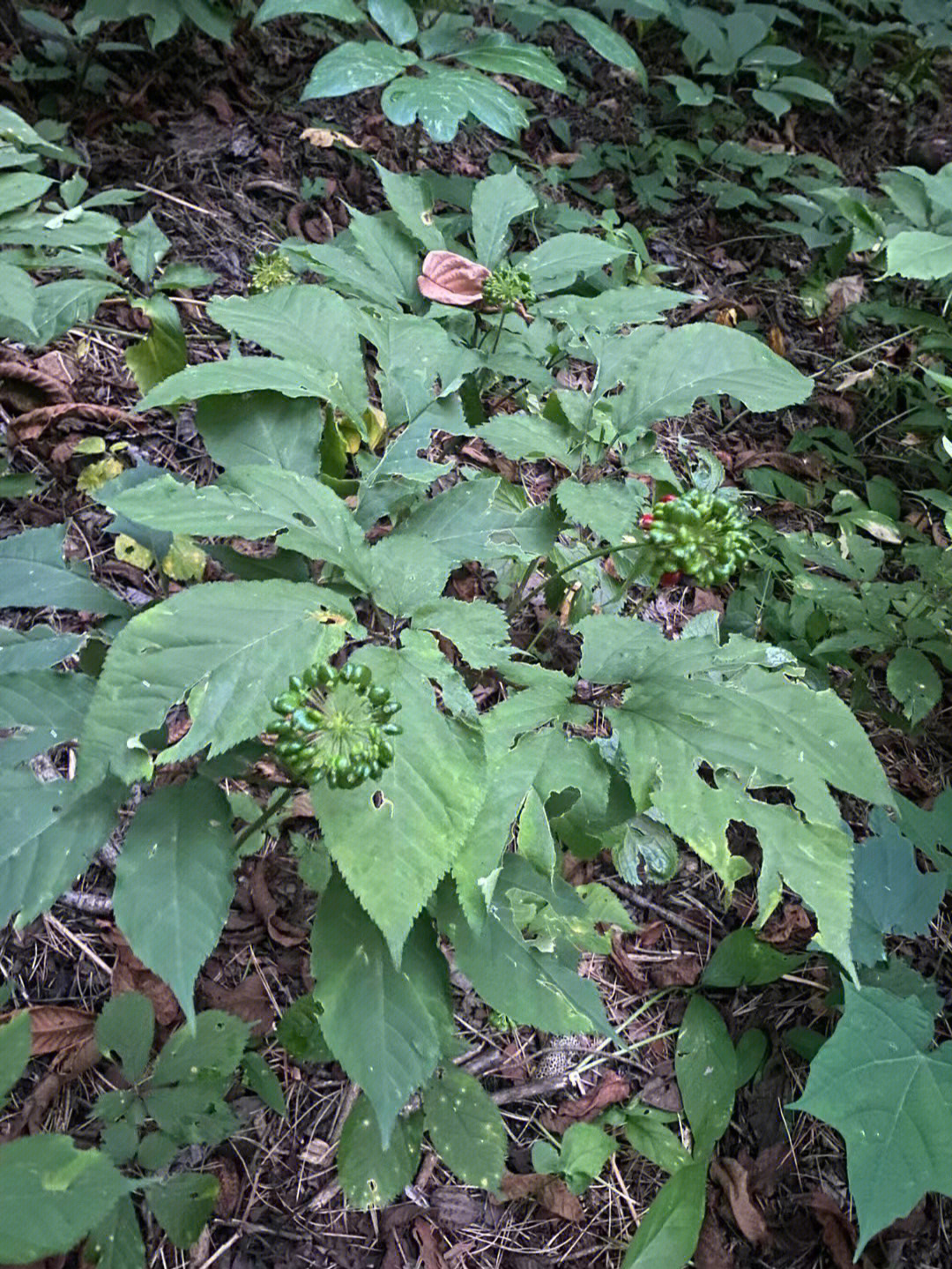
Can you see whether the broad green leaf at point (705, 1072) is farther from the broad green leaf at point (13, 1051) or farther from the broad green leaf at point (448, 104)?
the broad green leaf at point (448, 104)

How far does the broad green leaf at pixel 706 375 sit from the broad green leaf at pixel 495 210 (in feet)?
2.16

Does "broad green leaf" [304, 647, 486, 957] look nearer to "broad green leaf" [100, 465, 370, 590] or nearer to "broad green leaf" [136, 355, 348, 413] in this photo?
"broad green leaf" [100, 465, 370, 590]

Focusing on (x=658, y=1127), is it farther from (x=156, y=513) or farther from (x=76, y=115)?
(x=76, y=115)

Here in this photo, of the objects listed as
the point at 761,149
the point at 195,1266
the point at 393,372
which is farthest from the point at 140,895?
the point at 761,149

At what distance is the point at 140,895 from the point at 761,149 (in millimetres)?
5122

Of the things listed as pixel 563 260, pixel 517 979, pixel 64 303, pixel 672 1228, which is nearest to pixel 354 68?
pixel 563 260

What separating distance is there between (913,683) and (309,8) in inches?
107

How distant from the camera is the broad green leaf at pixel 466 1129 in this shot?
1.78 metres

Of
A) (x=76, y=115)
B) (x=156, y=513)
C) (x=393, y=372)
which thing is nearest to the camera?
(x=156, y=513)

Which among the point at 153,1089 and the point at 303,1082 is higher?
the point at 153,1089

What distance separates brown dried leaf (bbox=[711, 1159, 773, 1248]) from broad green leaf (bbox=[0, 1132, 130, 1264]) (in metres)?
1.40

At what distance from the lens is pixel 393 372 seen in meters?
1.84

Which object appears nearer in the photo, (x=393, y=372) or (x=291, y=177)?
(x=393, y=372)

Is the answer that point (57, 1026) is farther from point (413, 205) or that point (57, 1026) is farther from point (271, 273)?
point (413, 205)
